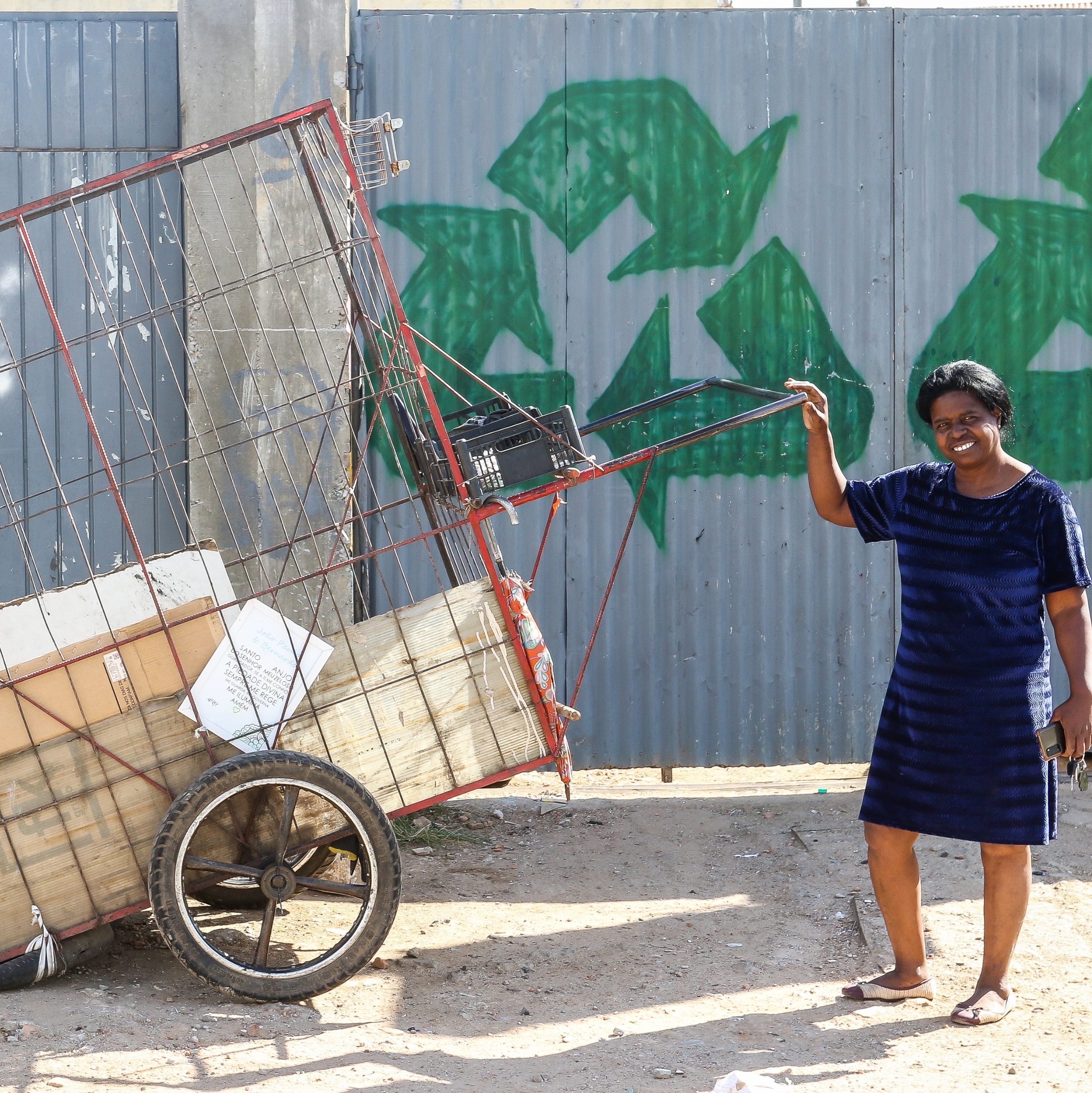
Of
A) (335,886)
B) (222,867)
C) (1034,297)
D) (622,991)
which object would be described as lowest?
(622,991)

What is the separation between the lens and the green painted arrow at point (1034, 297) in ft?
16.8

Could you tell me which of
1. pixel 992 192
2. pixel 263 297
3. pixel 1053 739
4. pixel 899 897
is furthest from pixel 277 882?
pixel 992 192

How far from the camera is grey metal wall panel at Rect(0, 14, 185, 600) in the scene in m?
4.89

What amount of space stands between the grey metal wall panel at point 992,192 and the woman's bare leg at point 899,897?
2.39 m

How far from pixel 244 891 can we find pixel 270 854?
73 centimetres

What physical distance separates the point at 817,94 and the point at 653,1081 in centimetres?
399

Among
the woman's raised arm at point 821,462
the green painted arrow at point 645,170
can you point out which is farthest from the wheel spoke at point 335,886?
the green painted arrow at point 645,170

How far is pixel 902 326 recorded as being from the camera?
514 centimetres

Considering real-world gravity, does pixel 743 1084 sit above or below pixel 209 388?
below

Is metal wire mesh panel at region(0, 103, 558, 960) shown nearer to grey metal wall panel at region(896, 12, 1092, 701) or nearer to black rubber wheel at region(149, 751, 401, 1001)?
black rubber wheel at region(149, 751, 401, 1001)

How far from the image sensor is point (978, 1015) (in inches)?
122

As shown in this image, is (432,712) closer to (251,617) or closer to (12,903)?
(251,617)

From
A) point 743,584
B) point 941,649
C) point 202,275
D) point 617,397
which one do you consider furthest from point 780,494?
point 202,275

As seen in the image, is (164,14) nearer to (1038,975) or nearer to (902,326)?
(902,326)
